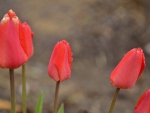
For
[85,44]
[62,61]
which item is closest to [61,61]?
[62,61]

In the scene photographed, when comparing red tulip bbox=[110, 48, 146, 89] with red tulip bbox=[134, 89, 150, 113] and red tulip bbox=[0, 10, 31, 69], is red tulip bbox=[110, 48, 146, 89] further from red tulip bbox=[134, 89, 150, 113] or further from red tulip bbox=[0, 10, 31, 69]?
red tulip bbox=[0, 10, 31, 69]

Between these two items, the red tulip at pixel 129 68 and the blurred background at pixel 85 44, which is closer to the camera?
the red tulip at pixel 129 68

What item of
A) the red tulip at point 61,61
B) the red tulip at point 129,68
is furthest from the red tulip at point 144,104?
the red tulip at point 61,61

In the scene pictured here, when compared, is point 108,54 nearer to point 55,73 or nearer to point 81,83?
point 81,83

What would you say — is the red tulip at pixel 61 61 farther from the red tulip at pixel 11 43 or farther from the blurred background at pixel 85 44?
the blurred background at pixel 85 44

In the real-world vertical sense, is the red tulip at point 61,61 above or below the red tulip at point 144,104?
above

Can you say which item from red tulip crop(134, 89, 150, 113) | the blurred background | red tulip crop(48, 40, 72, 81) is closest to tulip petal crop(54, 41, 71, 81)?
red tulip crop(48, 40, 72, 81)

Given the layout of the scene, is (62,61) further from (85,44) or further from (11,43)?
(85,44)
